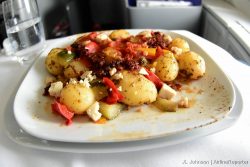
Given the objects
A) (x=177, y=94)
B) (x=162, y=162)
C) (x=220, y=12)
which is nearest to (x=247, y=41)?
(x=220, y=12)

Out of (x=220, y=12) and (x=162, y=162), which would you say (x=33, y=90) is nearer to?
(x=162, y=162)

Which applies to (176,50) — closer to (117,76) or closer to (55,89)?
(117,76)

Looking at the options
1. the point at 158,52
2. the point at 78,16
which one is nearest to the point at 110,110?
the point at 158,52

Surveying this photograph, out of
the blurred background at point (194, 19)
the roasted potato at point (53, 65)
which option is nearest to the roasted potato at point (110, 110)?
the roasted potato at point (53, 65)

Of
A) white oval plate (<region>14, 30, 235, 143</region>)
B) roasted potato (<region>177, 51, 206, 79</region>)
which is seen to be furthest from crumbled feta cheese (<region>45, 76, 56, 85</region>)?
roasted potato (<region>177, 51, 206, 79</region>)

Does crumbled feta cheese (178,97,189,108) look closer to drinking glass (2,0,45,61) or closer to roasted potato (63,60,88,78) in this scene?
roasted potato (63,60,88,78)

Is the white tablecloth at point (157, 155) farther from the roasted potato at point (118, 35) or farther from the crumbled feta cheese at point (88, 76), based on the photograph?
the roasted potato at point (118, 35)

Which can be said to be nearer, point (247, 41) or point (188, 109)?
point (188, 109)
